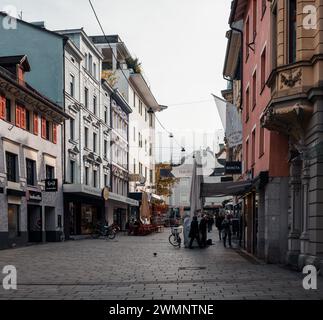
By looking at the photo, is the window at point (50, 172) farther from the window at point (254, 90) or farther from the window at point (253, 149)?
the window at point (254, 90)

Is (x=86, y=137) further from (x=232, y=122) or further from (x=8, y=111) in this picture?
(x=232, y=122)

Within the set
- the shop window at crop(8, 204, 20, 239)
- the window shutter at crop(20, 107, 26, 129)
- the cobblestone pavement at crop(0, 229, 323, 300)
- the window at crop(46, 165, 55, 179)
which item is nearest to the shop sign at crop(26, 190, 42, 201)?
the shop window at crop(8, 204, 20, 239)

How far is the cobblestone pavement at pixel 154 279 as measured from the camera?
36.3 feet

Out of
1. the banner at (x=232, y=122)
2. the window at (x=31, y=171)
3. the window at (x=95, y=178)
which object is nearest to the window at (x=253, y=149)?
the banner at (x=232, y=122)

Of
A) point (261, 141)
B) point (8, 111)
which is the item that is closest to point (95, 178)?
point (8, 111)

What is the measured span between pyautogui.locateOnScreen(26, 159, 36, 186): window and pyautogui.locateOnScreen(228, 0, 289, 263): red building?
→ 11.8m

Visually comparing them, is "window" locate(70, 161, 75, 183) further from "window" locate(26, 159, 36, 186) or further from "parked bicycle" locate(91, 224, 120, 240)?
"window" locate(26, 159, 36, 186)

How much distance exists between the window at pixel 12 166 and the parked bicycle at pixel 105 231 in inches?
416

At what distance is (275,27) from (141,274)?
9.11 m

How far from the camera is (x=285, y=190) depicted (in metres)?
18.7

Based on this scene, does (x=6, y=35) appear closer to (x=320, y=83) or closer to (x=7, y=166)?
(x=7, y=166)

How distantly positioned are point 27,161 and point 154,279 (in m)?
18.9

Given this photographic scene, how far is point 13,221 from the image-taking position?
28656mm
